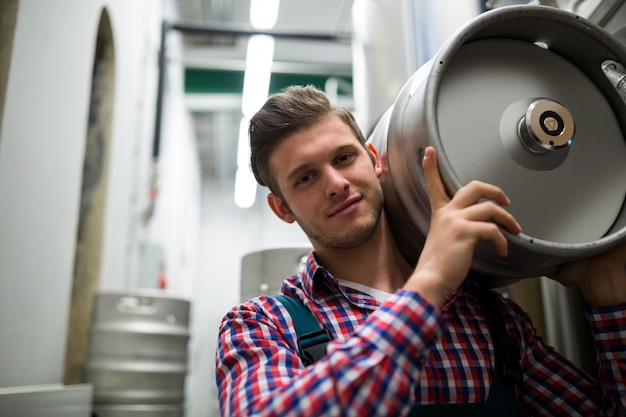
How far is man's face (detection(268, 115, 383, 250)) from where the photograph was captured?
0.92 meters

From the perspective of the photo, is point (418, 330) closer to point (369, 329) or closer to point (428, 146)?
point (369, 329)

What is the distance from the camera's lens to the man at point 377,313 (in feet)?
2.06

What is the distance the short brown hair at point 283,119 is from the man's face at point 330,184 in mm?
22

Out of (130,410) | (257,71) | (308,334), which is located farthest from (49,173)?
(257,71)

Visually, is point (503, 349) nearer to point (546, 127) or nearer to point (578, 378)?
point (578, 378)

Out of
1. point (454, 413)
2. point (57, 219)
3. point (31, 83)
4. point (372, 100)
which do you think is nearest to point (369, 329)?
point (454, 413)

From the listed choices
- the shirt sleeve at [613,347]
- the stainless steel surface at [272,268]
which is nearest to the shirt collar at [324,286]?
the shirt sleeve at [613,347]

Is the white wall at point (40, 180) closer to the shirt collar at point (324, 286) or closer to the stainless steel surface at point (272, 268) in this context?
the stainless steel surface at point (272, 268)

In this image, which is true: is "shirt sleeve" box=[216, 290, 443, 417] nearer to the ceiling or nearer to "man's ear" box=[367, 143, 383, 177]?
"man's ear" box=[367, 143, 383, 177]

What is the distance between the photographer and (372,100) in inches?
66.6

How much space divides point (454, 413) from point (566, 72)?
556 millimetres

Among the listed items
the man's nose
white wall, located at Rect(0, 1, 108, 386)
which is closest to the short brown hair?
the man's nose

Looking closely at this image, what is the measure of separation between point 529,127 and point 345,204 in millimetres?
327

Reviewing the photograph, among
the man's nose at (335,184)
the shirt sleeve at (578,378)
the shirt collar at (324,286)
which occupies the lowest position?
the shirt sleeve at (578,378)
